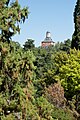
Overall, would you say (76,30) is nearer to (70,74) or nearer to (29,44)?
(70,74)

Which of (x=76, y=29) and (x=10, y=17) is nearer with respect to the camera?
(x=10, y=17)

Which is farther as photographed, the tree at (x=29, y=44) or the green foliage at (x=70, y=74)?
the tree at (x=29, y=44)

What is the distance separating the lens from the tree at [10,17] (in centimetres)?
1542

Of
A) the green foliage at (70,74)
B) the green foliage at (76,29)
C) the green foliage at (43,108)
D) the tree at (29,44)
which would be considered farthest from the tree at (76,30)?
the green foliage at (43,108)

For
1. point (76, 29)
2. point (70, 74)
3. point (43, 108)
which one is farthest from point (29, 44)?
point (43, 108)

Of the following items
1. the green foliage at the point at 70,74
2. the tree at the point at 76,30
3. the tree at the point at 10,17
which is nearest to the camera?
the tree at the point at 10,17

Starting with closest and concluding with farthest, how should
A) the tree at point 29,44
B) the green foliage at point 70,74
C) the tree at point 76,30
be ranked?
1. the green foliage at point 70,74
2. the tree at point 76,30
3. the tree at point 29,44

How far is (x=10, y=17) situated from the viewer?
15.6 meters

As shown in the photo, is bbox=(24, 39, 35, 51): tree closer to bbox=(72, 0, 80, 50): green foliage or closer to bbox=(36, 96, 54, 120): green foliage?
bbox=(72, 0, 80, 50): green foliage

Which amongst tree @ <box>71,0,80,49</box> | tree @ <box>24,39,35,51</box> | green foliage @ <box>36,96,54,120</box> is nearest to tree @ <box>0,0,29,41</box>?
green foliage @ <box>36,96,54,120</box>

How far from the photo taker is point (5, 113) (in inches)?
619

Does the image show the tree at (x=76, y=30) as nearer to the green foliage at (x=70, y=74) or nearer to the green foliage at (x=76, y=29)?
the green foliage at (x=76, y=29)

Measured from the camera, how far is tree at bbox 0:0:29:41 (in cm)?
1542

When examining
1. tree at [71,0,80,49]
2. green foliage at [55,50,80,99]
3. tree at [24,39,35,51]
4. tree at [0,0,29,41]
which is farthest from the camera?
tree at [24,39,35,51]
